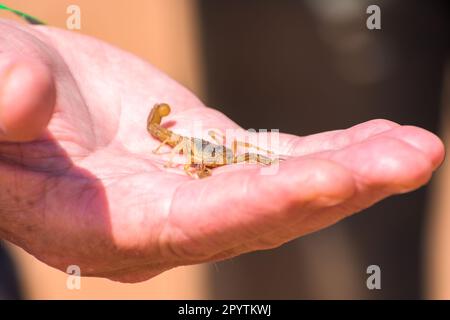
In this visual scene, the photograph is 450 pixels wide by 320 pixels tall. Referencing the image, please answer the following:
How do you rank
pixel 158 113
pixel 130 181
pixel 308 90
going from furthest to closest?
pixel 308 90
pixel 158 113
pixel 130 181

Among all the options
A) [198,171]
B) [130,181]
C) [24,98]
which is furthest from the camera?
[198,171]

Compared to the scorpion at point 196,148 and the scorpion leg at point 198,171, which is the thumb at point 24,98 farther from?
the scorpion at point 196,148

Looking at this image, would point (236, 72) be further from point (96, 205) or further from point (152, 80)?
point (96, 205)

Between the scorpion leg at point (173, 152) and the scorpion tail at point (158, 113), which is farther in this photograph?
the scorpion tail at point (158, 113)

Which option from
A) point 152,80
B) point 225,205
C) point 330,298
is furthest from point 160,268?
point 330,298

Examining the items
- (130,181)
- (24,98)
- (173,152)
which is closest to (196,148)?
(173,152)

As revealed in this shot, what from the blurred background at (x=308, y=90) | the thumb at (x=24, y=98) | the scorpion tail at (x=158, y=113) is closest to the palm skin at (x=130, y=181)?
the thumb at (x=24, y=98)

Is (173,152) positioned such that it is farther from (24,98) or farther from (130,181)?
(24,98)
